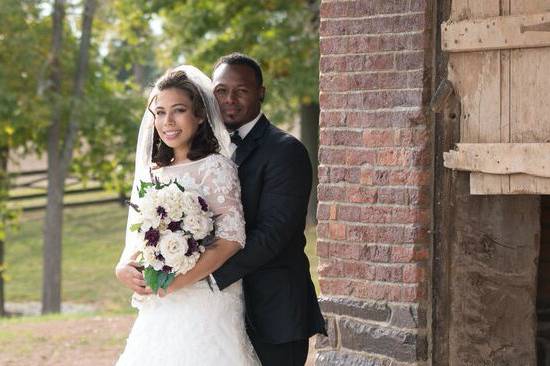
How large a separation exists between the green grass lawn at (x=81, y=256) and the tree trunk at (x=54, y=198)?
85 centimetres

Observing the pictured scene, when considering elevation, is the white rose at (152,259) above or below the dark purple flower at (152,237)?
below

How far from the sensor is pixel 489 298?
5.34m

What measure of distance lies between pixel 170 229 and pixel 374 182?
138cm

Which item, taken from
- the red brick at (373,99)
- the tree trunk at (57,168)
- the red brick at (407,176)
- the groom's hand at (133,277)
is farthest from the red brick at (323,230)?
the tree trunk at (57,168)

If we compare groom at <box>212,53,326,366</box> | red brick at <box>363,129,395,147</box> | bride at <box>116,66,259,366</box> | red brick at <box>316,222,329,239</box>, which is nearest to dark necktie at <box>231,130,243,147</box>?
groom at <box>212,53,326,366</box>

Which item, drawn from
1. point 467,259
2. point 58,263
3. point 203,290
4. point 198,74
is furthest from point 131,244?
point 58,263

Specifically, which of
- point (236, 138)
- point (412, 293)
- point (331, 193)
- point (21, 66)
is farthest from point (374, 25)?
point (21, 66)

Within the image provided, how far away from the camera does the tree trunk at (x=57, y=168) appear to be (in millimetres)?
16047

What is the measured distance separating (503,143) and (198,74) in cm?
144

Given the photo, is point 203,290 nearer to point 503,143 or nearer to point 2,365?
point 503,143

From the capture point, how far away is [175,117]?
4488 millimetres

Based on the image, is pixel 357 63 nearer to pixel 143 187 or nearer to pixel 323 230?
pixel 323 230

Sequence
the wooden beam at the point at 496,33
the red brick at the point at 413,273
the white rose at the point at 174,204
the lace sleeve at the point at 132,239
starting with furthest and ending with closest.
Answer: the red brick at the point at 413,273
the wooden beam at the point at 496,33
the lace sleeve at the point at 132,239
the white rose at the point at 174,204

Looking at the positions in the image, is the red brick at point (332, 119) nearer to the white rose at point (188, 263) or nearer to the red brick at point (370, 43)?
the red brick at point (370, 43)
